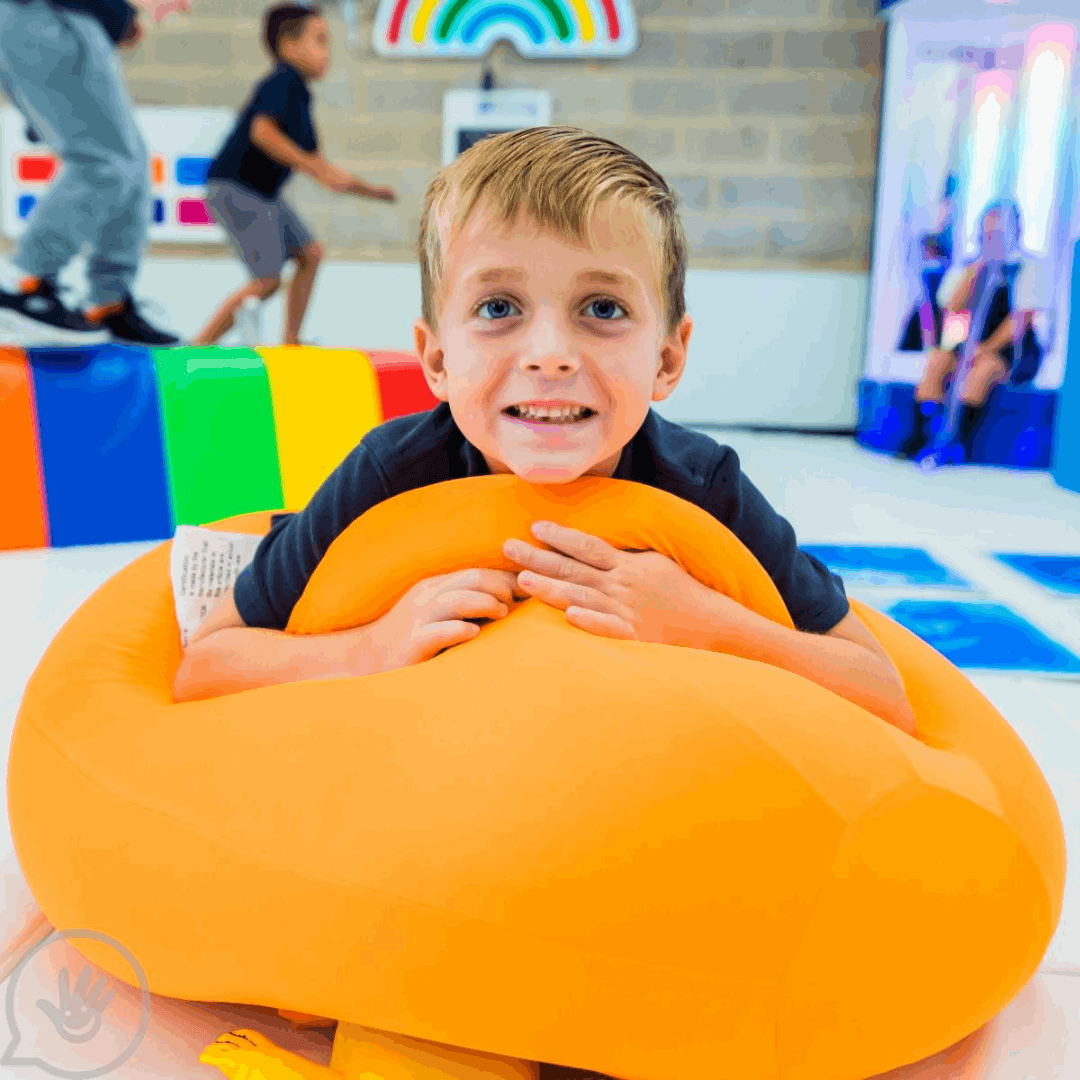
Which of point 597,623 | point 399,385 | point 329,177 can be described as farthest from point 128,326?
point 597,623

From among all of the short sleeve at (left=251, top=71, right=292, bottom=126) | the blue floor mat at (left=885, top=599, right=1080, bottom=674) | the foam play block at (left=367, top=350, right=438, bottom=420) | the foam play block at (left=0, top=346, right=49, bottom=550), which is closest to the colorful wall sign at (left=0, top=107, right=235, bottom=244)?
the short sleeve at (left=251, top=71, right=292, bottom=126)

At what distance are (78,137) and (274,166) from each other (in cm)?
111

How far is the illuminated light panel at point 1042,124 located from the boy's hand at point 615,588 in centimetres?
378

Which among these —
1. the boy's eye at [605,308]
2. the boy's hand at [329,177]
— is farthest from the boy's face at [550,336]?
the boy's hand at [329,177]

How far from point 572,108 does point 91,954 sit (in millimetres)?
4378

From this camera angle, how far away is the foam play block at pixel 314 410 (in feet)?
7.66

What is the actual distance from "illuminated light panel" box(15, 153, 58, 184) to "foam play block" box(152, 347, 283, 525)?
10.1 feet

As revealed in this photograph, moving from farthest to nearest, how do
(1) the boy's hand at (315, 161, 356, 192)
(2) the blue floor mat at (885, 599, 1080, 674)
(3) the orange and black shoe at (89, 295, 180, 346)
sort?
1. (1) the boy's hand at (315, 161, 356, 192)
2. (3) the orange and black shoe at (89, 295, 180, 346)
3. (2) the blue floor mat at (885, 599, 1080, 674)

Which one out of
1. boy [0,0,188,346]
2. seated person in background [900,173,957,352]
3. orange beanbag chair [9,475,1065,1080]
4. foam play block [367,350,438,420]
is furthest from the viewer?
seated person in background [900,173,957,352]

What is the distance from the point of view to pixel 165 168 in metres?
4.63

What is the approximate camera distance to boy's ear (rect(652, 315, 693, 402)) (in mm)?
838

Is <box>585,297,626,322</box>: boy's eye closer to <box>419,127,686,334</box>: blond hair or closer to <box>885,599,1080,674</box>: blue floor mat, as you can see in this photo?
<box>419,127,686,334</box>: blond hair

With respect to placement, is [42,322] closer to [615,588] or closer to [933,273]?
[615,588]

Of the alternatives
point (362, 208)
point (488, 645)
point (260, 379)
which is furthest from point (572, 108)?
point (488, 645)
